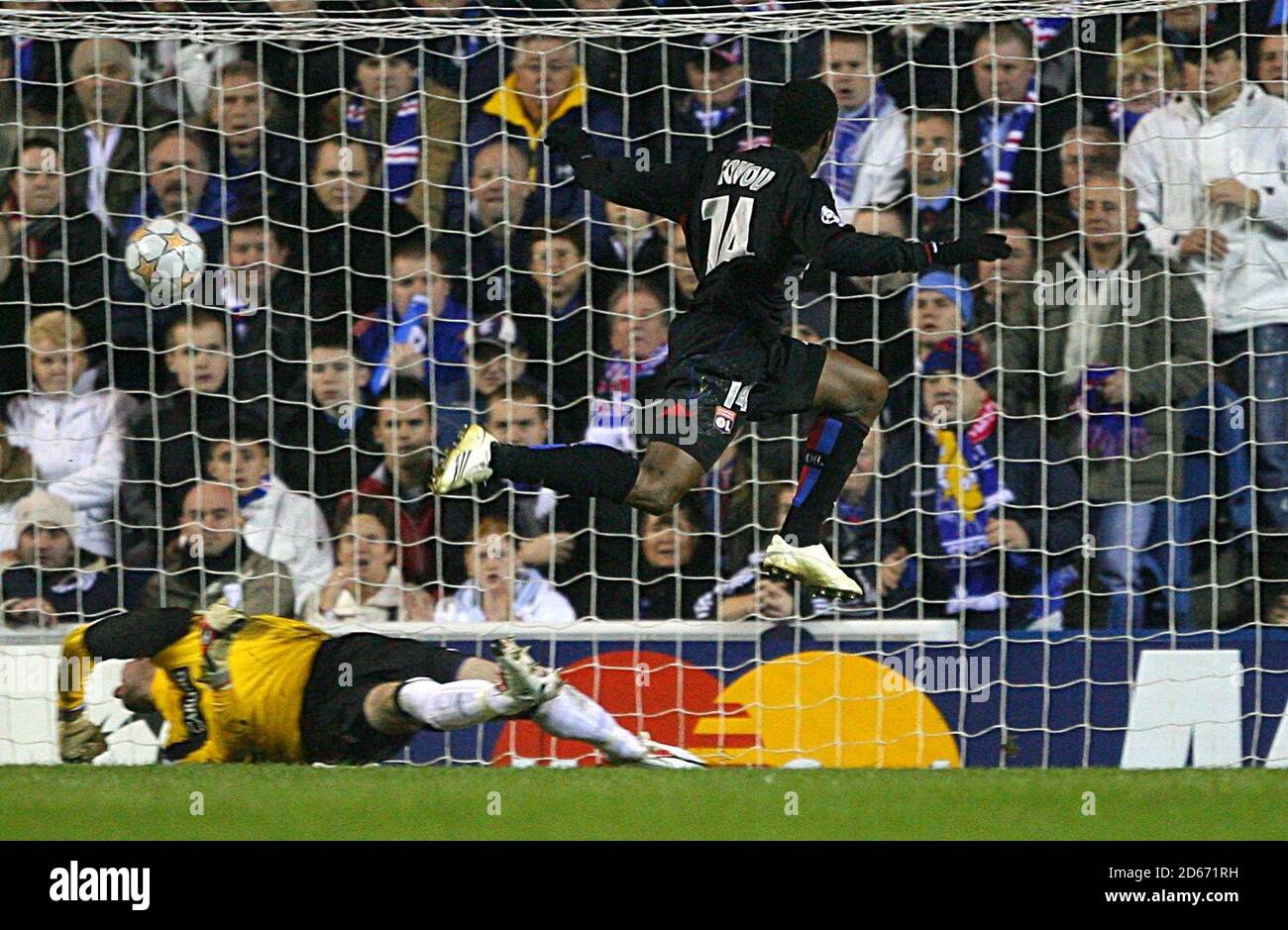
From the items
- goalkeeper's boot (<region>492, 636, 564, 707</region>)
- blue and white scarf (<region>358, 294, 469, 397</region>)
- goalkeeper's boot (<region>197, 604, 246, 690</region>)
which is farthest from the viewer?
blue and white scarf (<region>358, 294, 469, 397</region>)

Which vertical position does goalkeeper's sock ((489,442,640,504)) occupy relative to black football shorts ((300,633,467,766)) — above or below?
above

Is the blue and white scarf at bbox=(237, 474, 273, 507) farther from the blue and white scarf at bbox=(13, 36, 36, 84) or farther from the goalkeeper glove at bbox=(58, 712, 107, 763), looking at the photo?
the blue and white scarf at bbox=(13, 36, 36, 84)

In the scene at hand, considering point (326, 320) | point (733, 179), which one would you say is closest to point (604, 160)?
point (733, 179)

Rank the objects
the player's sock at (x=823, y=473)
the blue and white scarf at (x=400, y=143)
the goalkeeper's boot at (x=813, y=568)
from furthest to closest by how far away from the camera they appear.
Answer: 1. the blue and white scarf at (x=400, y=143)
2. the player's sock at (x=823, y=473)
3. the goalkeeper's boot at (x=813, y=568)

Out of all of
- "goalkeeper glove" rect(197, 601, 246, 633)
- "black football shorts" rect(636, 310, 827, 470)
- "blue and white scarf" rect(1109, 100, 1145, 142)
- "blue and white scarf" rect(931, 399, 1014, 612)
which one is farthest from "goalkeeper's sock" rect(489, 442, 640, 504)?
"blue and white scarf" rect(1109, 100, 1145, 142)

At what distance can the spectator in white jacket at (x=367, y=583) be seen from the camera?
22.7 ft

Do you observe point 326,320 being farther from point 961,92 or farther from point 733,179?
point 961,92

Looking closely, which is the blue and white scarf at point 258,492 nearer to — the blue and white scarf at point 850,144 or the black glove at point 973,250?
the blue and white scarf at point 850,144

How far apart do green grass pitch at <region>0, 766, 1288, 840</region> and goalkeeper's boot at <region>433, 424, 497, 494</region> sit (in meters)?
0.94

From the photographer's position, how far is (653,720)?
6.68 m

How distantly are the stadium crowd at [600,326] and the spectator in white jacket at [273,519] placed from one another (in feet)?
0.04

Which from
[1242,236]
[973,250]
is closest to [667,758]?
[973,250]

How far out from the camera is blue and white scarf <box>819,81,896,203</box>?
287 inches

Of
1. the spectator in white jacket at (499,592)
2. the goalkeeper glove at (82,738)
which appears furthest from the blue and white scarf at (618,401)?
the goalkeeper glove at (82,738)
